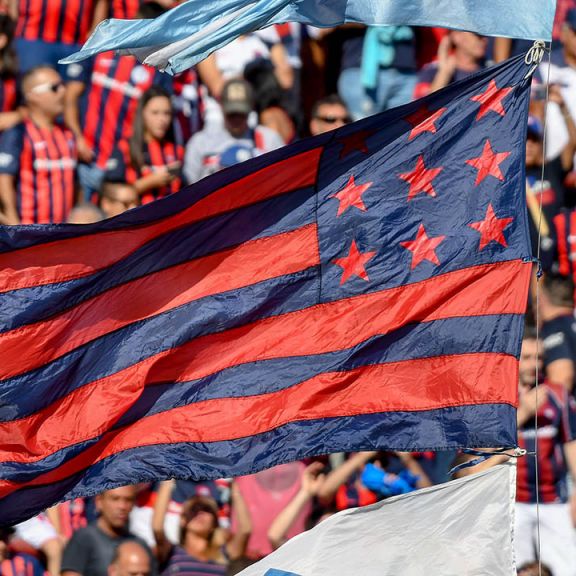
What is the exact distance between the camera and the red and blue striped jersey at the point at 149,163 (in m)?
9.63

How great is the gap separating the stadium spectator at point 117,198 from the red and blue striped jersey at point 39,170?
0.95 ft

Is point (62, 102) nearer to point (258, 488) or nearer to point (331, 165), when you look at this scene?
point (258, 488)

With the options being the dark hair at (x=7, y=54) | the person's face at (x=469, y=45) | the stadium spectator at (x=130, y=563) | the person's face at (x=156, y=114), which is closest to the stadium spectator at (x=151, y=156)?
the person's face at (x=156, y=114)

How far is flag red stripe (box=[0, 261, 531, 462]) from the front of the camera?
633cm

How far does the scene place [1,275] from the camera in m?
6.50

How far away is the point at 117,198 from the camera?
30.8 feet

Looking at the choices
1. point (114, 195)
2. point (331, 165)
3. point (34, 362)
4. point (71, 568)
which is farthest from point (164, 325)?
point (114, 195)

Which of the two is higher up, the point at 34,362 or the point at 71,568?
the point at 34,362

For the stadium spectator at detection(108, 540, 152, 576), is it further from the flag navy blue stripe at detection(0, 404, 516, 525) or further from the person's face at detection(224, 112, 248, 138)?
the person's face at detection(224, 112, 248, 138)

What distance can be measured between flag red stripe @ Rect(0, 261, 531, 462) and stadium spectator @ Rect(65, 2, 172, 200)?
11.6ft

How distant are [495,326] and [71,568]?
2.84 meters

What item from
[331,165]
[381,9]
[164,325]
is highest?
[381,9]

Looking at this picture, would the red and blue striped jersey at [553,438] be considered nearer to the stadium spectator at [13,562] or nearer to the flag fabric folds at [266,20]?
the stadium spectator at [13,562]

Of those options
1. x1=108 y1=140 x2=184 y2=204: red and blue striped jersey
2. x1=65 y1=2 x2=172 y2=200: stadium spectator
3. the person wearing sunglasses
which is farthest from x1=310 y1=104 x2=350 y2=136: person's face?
x1=65 y1=2 x2=172 y2=200: stadium spectator
